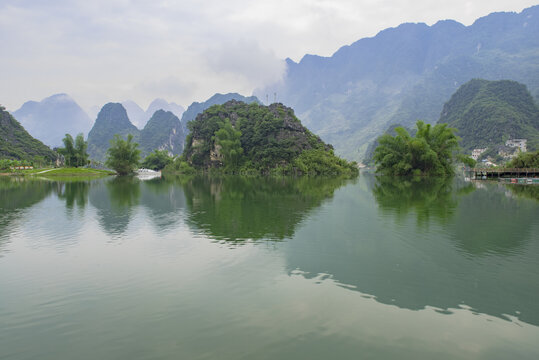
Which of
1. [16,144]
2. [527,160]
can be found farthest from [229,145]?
[16,144]

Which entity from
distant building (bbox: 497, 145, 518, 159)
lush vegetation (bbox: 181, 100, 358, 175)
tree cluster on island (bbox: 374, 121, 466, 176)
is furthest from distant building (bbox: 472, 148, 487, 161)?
tree cluster on island (bbox: 374, 121, 466, 176)

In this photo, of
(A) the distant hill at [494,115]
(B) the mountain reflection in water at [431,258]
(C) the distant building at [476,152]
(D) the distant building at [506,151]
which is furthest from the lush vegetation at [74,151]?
(C) the distant building at [476,152]

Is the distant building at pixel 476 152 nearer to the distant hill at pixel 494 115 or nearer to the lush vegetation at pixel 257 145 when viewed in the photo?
the distant hill at pixel 494 115

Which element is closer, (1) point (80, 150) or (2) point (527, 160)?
(2) point (527, 160)

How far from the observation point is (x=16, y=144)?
133 m

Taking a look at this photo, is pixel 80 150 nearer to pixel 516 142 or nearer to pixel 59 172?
pixel 59 172

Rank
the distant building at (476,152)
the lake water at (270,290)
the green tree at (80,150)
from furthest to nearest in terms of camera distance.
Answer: the distant building at (476,152), the green tree at (80,150), the lake water at (270,290)

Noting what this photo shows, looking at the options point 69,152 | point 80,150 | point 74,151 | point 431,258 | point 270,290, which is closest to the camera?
point 270,290

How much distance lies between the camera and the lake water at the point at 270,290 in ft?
22.4

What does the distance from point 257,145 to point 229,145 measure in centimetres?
889

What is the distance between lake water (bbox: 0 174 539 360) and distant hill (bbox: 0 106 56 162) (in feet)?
422

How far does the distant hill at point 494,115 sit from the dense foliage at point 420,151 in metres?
82.3

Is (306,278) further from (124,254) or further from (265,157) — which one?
(265,157)

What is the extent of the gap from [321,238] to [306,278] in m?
5.32
